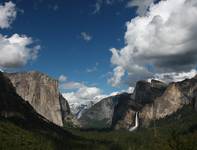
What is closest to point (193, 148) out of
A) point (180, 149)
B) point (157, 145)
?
point (180, 149)

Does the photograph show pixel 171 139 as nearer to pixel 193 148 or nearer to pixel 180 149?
pixel 180 149

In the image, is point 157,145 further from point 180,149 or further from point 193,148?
point 193,148

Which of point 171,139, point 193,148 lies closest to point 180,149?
point 171,139

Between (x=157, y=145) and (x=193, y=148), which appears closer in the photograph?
(x=157, y=145)

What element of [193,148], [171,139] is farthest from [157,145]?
[193,148]

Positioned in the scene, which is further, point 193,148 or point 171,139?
point 193,148
